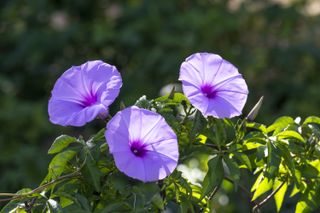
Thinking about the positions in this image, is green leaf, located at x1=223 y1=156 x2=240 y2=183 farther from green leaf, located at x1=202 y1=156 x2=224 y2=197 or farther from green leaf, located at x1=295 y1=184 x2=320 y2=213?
green leaf, located at x1=295 y1=184 x2=320 y2=213

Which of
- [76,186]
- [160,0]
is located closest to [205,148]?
[76,186]

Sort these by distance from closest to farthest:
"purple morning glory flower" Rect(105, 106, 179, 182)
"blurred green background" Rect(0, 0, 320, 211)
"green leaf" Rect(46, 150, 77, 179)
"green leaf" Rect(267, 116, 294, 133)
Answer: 1. "purple morning glory flower" Rect(105, 106, 179, 182)
2. "green leaf" Rect(46, 150, 77, 179)
3. "green leaf" Rect(267, 116, 294, 133)
4. "blurred green background" Rect(0, 0, 320, 211)

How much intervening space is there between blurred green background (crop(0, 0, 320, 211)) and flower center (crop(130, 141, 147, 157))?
3040 mm

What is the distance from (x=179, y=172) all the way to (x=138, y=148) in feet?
0.37

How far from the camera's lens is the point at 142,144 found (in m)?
1.48

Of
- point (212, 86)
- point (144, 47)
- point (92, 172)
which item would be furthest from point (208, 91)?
point (144, 47)

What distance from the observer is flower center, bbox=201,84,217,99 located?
1.55 m

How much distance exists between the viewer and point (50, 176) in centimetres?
156

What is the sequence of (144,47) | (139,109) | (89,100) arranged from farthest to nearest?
1. (144,47)
2. (89,100)
3. (139,109)

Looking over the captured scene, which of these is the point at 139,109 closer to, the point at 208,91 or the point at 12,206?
the point at 208,91

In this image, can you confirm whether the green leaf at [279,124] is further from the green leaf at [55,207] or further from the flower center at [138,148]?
the green leaf at [55,207]

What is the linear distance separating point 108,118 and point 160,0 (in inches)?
142

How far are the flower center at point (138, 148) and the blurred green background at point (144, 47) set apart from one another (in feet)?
9.97

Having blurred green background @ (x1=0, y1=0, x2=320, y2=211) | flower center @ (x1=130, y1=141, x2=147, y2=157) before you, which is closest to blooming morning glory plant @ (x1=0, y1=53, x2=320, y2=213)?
flower center @ (x1=130, y1=141, x2=147, y2=157)
